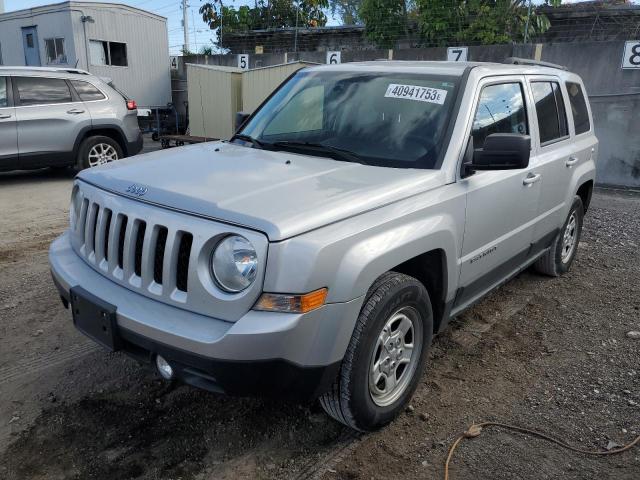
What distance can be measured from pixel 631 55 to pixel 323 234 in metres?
8.80

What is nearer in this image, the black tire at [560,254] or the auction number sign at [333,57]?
the black tire at [560,254]

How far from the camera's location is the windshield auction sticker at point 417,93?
3.38 m

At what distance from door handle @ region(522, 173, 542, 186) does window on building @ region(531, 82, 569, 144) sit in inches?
13.3

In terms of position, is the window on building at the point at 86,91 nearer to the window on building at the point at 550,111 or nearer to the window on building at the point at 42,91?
the window on building at the point at 42,91

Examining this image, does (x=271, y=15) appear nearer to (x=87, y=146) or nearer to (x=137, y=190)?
(x=87, y=146)

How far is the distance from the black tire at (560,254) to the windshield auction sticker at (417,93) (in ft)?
7.18

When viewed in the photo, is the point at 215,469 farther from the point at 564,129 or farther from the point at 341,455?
the point at 564,129

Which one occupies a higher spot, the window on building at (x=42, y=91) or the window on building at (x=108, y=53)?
the window on building at (x=108, y=53)

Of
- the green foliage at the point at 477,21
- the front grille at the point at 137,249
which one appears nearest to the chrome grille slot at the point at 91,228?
the front grille at the point at 137,249

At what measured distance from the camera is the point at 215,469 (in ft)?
8.63

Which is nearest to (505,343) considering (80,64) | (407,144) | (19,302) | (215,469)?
(407,144)

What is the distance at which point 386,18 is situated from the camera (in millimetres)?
13523

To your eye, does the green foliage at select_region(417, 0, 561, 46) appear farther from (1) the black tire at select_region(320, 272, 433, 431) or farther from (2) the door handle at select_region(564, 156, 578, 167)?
(1) the black tire at select_region(320, 272, 433, 431)

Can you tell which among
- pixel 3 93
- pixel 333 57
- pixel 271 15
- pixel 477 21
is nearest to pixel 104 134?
pixel 3 93
